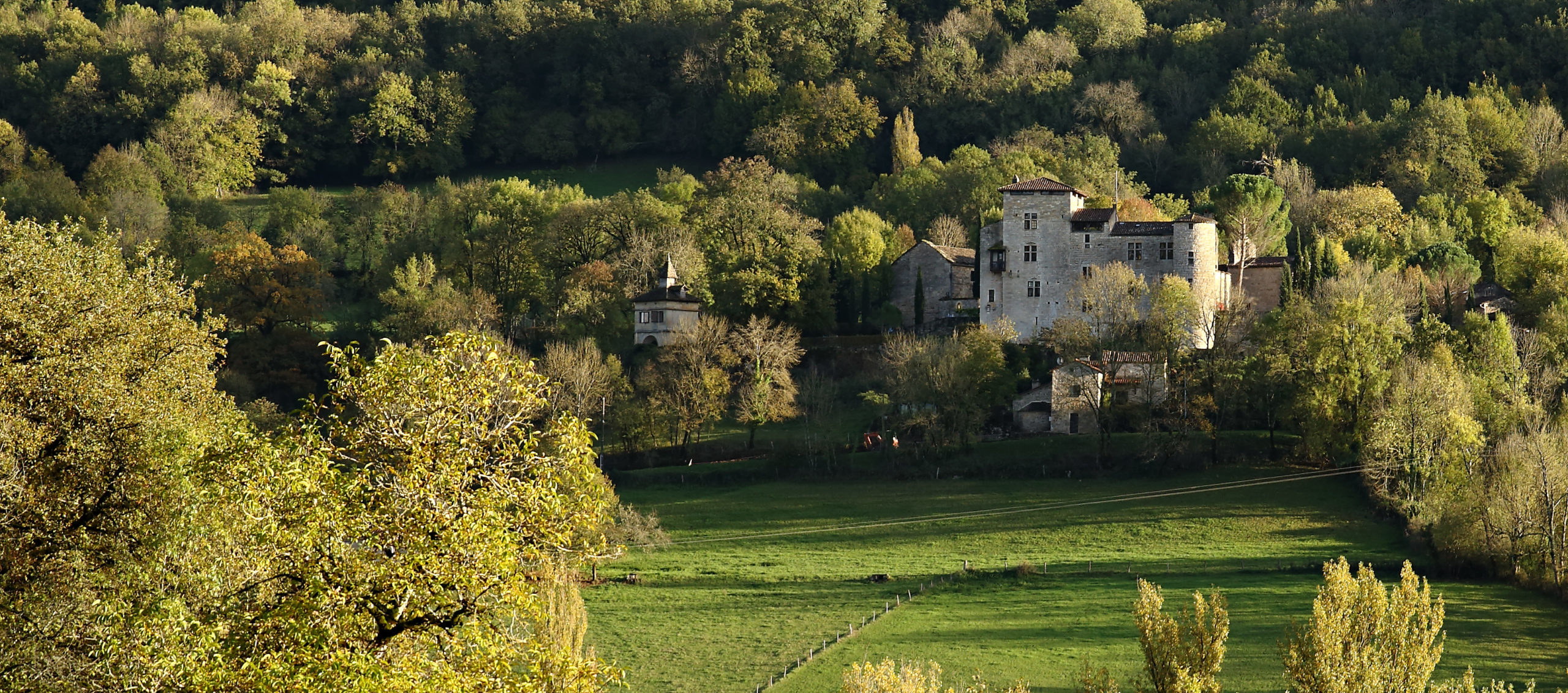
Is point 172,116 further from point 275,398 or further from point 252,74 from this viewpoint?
point 275,398

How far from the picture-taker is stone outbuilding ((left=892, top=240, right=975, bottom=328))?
83.3 metres

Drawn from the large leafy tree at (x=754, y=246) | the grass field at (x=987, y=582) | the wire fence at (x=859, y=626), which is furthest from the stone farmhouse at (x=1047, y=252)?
the wire fence at (x=859, y=626)

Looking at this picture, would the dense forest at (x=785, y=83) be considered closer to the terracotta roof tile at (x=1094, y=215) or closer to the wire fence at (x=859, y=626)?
the terracotta roof tile at (x=1094, y=215)

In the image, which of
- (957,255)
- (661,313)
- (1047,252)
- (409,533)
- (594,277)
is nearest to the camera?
(409,533)

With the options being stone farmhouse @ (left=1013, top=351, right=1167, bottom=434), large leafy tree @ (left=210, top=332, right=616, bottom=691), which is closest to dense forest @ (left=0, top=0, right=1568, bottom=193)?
stone farmhouse @ (left=1013, top=351, right=1167, bottom=434)

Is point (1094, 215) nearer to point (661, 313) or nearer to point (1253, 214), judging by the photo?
point (1253, 214)

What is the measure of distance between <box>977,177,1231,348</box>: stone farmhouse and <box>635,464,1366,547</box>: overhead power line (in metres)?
14.0

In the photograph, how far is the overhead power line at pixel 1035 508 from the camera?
205 ft

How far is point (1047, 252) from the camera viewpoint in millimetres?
77625

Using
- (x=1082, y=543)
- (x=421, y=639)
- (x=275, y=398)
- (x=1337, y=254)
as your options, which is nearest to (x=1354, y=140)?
(x=1337, y=254)

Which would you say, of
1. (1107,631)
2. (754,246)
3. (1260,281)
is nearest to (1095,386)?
(1260,281)

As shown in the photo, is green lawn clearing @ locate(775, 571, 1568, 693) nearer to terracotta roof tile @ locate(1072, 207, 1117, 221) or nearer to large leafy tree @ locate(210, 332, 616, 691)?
large leafy tree @ locate(210, 332, 616, 691)

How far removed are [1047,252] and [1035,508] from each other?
60.1 ft

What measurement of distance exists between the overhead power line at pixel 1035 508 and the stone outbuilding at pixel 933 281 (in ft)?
64.9
